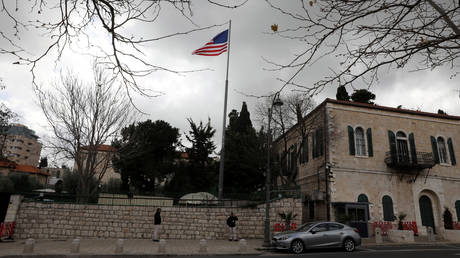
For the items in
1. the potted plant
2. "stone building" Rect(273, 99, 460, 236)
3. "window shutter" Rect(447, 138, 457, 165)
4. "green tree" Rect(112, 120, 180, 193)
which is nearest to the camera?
the potted plant

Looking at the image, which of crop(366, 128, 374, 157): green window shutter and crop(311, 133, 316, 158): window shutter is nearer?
crop(366, 128, 374, 157): green window shutter

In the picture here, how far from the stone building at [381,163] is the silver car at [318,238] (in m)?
6.82

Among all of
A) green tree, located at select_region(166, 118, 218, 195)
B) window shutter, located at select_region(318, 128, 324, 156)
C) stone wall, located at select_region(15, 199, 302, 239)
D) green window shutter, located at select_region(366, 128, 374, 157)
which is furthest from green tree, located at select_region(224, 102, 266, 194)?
stone wall, located at select_region(15, 199, 302, 239)

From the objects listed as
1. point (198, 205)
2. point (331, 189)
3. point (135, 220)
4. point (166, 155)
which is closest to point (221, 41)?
point (198, 205)

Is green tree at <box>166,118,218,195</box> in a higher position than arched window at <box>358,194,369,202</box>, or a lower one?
higher

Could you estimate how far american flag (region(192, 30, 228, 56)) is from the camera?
50.2ft

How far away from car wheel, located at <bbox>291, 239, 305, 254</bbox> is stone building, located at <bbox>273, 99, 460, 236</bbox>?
8316mm

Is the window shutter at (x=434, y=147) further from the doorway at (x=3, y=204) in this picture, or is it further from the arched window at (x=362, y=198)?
the doorway at (x=3, y=204)

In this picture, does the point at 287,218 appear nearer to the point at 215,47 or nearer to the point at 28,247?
the point at 215,47

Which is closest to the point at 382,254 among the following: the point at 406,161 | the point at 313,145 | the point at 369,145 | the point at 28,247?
the point at 369,145

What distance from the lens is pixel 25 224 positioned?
→ 14797 millimetres

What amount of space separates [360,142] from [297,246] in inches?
529

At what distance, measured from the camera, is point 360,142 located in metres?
21.9

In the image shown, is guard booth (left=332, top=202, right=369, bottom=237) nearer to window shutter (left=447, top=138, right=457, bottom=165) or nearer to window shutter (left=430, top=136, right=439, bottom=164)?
window shutter (left=430, top=136, right=439, bottom=164)
